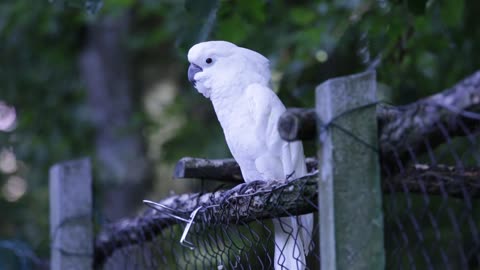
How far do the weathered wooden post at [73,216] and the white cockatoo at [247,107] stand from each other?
3.45ft

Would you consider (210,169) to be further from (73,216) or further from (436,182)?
(73,216)

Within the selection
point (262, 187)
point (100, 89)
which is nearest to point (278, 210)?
point (262, 187)

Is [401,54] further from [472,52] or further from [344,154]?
[344,154]

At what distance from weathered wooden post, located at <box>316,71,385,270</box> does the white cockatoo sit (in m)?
0.83

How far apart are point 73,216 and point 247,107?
48.6 inches

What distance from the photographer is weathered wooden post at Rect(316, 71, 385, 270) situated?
1323 millimetres

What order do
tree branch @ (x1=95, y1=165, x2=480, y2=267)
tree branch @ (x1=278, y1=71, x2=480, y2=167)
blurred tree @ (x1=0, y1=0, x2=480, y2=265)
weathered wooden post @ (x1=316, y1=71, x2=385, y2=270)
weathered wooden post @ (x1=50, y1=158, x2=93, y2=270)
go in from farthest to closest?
blurred tree @ (x1=0, y1=0, x2=480, y2=265)
weathered wooden post @ (x1=50, y1=158, x2=93, y2=270)
tree branch @ (x1=95, y1=165, x2=480, y2=267)
weathered wooden post @ (x1=316, y1=71, x2=385, y2=270)
tree branch @ (x1=278, y1=71, x2=480, y2=167)

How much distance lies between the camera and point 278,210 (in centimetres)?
169

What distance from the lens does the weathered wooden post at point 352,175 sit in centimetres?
132

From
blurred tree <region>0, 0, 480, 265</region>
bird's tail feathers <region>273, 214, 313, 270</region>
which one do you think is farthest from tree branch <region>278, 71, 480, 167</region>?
blurred tree <region>0, 0, 480, 265</region>

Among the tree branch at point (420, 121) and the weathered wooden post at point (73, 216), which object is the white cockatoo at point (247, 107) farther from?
the weathered wooden post at point (73, 216)

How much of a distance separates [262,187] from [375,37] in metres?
1.49

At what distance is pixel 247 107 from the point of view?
2.22 m

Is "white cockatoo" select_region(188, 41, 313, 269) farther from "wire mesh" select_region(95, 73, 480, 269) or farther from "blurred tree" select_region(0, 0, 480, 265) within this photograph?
"blurred tree" select_region(0, 0, 480, 265)
